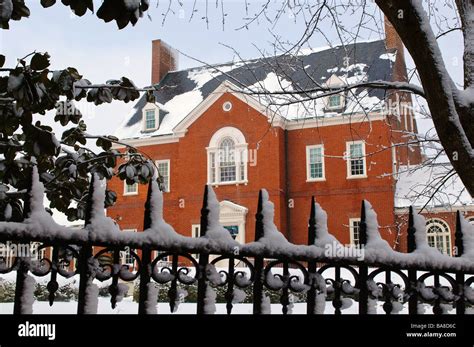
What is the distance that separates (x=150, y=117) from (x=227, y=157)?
632cm

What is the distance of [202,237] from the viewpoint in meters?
2.53

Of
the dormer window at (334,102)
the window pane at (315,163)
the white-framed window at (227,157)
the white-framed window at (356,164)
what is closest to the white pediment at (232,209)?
the white-framed window at (227,157)

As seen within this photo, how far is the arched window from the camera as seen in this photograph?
77.3 ft

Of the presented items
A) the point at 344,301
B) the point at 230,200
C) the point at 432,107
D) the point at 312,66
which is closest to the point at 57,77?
the point at 344,301

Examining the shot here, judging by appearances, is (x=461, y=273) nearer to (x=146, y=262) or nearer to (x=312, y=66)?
(x=146, y=262)

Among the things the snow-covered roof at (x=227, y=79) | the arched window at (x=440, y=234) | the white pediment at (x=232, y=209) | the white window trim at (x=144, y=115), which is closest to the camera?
the arched window at (x=440, y=234)

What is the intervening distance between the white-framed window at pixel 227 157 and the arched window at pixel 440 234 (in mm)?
9441

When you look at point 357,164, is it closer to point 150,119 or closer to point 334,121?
point 334,121

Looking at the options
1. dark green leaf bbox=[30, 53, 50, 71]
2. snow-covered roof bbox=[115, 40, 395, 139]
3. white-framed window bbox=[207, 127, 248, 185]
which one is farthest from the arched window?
dark green leaf bbox=[30, 53, 50, 71]

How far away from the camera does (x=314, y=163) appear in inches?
1049

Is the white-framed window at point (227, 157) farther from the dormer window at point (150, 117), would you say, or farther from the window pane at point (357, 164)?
the window pane at point (357, 164)

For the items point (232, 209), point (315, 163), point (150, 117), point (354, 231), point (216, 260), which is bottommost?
point (216, 260)

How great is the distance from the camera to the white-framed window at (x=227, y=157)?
1081 inches

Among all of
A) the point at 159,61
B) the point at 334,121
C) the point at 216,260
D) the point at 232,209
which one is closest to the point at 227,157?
the point at 232,209
